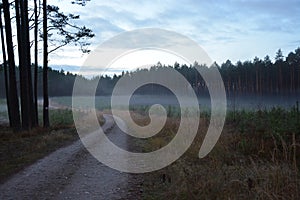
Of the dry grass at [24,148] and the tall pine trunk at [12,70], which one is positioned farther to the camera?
the tall pine trunk at [12,70]

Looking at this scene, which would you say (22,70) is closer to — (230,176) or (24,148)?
(24,148)

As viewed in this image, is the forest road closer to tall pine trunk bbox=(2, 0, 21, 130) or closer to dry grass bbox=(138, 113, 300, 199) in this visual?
dry grass bbox=(138, 113, 300, 199)

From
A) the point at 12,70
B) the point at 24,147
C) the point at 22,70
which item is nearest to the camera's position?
the point at 24,147

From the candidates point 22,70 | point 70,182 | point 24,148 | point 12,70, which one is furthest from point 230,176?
point 22,70

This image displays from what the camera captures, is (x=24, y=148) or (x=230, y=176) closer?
(x=230, y=176)

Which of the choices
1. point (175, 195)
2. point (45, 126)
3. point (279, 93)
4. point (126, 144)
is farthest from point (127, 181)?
point (279, 93)

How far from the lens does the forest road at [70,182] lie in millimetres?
6953

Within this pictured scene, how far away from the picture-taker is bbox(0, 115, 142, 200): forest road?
22.8 ft

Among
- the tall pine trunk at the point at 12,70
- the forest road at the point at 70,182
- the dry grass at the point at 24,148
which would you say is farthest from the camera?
the tall pine trunk at the point at 12,70

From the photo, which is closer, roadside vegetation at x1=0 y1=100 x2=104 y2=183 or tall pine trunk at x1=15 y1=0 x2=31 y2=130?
roadside vegetation at x1=0 y1=100 x2=104 y2=183

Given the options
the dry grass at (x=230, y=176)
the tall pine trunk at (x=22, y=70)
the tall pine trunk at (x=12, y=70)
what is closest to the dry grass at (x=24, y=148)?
the tall pine trunk at (x=22, y=70)

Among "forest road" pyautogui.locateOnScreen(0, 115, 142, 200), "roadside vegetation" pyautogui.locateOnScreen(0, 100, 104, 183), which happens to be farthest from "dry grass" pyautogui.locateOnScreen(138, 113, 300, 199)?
"roadside vegetation" pyautogui.locateOnScreen(0, 100, 104, 183)

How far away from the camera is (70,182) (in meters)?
7.92

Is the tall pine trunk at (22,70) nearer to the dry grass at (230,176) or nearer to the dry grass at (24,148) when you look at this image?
the dry grass at (24,148)
